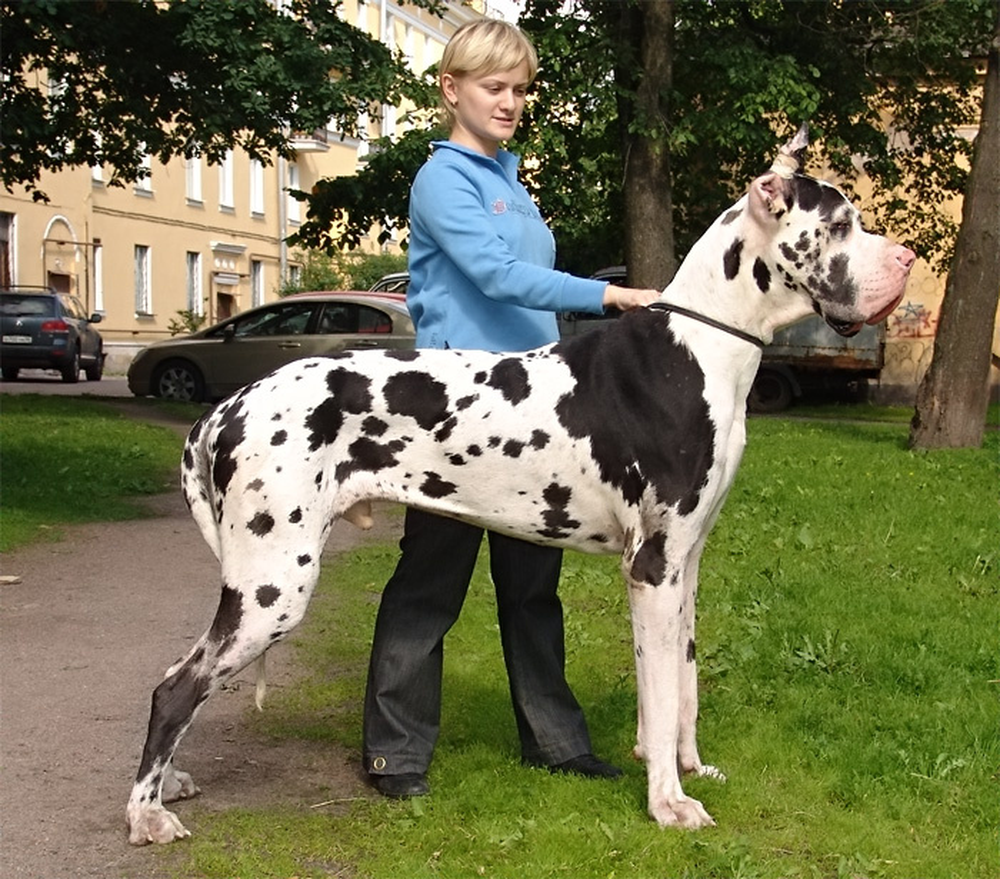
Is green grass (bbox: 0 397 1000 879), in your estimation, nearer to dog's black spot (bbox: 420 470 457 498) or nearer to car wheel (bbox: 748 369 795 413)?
dog's black spot (bbox: 420 470 457 498)

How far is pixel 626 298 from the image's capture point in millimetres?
4398

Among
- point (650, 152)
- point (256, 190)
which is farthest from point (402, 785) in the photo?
point (256, 190)

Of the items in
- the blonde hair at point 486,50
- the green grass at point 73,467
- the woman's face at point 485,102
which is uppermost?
the blonde hair at point 486,50

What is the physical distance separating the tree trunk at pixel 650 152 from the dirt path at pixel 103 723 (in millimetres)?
11497

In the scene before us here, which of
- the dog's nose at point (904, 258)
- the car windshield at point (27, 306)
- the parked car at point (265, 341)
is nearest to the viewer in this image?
the dog's nose at point (904, 258)

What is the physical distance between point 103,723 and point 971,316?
12.2 metres

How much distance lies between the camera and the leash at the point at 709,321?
4340mm

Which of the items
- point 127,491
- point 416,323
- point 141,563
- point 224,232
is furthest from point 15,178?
point 224,232

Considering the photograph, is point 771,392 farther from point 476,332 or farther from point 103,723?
point 476,332

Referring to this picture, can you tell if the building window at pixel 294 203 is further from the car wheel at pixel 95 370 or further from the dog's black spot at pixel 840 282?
the dog's black spot at pixel 840 282

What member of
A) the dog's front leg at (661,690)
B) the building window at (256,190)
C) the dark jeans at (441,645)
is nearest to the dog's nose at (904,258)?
the dog's front leg at (661,690)

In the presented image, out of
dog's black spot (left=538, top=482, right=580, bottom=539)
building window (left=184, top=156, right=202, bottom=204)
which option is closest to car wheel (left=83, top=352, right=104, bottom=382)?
building window (left=184, top=156, right=202, bottom=204)

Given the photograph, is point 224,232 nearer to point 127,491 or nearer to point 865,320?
point 127,491

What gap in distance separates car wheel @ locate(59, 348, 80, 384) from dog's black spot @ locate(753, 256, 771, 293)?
26.3 meters
